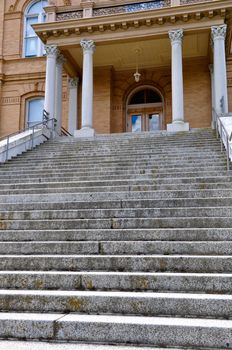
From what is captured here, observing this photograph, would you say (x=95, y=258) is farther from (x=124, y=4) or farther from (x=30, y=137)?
(x=124, y=4)

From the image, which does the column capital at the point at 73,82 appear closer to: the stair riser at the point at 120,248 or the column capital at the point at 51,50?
the column capital at the point at 51,50

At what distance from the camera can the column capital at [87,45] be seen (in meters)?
15.9

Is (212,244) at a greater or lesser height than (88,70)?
lesser

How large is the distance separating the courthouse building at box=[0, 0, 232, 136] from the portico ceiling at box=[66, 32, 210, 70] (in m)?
0.05

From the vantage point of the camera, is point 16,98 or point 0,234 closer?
point 0,234

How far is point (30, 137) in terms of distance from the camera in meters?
13.6

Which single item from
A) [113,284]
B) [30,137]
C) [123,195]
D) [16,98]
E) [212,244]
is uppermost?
[16,98]

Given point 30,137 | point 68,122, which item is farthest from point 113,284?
point 68,122

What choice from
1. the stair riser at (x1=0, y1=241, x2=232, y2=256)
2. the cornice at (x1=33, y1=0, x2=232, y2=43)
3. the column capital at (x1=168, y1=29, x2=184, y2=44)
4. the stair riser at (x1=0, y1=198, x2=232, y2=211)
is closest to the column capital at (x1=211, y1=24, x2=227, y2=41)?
the cornice at (x1=33, y1=0, x2=232, y2=43)

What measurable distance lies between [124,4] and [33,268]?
45.9 ft

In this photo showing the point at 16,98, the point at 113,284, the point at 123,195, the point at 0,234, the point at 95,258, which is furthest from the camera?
the point at 16,98

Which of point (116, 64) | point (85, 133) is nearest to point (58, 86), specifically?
point (85, 133)

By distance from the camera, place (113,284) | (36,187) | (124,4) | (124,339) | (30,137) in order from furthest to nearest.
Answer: (124,4) → (30,137) → (36,187) → (113,284) → (124,339)

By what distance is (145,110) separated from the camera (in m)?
20.4
